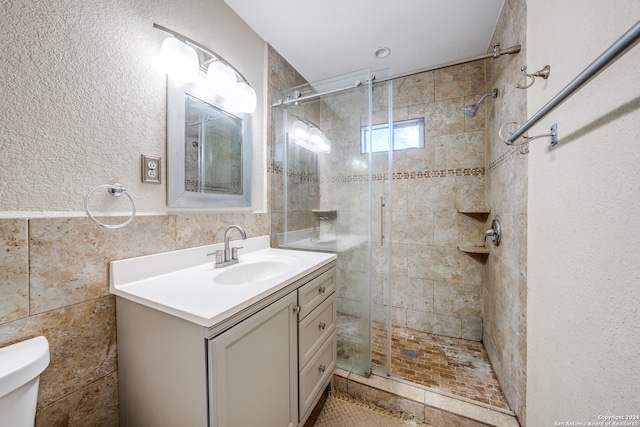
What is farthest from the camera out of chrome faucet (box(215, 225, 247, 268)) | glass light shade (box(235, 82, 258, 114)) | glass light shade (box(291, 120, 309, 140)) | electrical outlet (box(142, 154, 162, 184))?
glass light shade (box(291, 120, 309, 140))

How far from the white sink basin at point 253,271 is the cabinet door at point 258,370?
Answer: 34cm

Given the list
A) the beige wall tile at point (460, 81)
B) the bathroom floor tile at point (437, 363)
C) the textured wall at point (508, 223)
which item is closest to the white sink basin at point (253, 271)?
the bathroom floor tile at point (437, 363)

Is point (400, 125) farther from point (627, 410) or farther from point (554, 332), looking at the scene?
point (627, 410)

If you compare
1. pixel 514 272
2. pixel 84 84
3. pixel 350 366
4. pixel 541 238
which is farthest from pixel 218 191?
pixel 514 272

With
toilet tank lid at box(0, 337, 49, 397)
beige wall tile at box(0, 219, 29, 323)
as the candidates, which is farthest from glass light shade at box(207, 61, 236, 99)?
toilet tank lid at box(0, 337, 49, 397)

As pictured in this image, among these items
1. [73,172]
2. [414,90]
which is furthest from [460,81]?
[73,172]

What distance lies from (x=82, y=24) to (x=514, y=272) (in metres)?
2.19

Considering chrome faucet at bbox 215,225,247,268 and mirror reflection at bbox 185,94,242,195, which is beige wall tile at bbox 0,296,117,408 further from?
mirror reflection at bbox 185,94,242,195

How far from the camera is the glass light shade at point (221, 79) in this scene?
123cm

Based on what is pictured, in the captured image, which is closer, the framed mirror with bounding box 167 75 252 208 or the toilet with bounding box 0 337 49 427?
the toilet with bounding box 0 337 49 427

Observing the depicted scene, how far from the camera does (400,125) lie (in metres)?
2.25

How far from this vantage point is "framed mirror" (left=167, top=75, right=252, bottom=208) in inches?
43.0

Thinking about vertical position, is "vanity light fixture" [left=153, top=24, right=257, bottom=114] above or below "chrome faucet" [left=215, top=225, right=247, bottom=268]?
above

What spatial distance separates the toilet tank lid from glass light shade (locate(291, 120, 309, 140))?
1.71 metres
